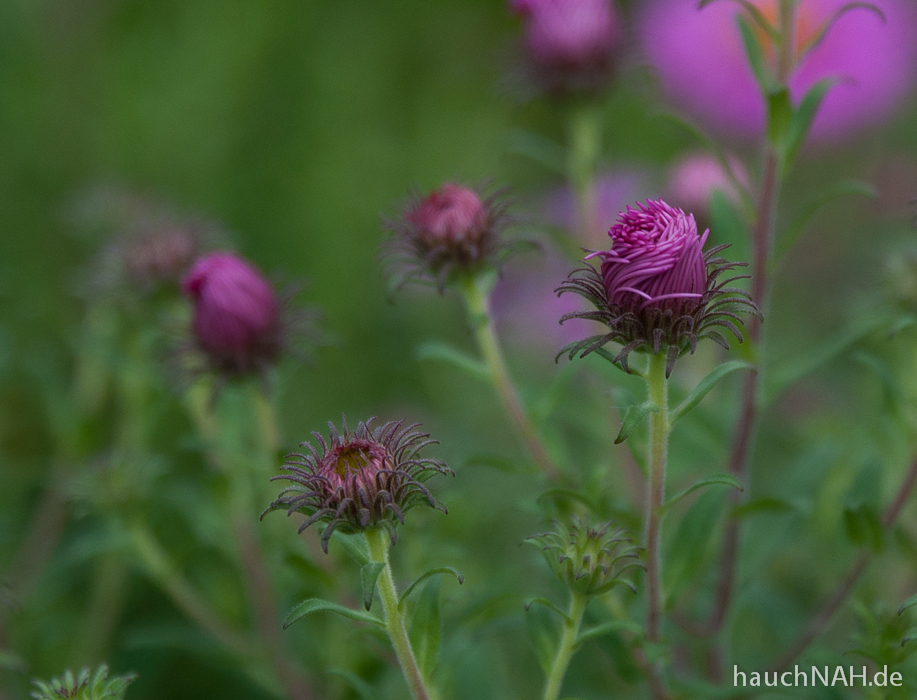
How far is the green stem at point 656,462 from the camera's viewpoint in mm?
602

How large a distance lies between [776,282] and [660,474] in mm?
1270

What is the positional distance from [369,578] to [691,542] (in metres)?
0.30

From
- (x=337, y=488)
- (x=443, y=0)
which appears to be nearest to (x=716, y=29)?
(x=443, y=0)

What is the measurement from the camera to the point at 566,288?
0.58 metres

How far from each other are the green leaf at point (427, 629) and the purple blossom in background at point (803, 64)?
45.7 inches

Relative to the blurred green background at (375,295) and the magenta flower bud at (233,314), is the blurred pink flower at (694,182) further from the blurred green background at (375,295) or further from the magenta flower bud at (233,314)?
the magenta flower bud at (233,314)

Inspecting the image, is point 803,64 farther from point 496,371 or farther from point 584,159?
point 496,371

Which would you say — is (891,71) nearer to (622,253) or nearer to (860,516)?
(860,516)

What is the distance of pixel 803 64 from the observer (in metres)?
1.54

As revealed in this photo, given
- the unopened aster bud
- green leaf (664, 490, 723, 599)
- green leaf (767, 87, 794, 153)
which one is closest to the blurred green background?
green leaf (664, 490, 723, 599)

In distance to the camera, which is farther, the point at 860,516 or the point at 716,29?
the point at 716,29

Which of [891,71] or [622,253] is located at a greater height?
[891,71]

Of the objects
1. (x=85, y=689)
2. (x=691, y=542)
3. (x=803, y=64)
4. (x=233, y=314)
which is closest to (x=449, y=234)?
(x=233, y=314)

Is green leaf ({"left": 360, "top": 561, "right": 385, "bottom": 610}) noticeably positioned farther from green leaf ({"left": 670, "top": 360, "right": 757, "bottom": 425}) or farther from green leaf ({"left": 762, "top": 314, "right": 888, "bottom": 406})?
green leaf ({"left": 762, "top": 314, "right": 888, "bottom": 406})
